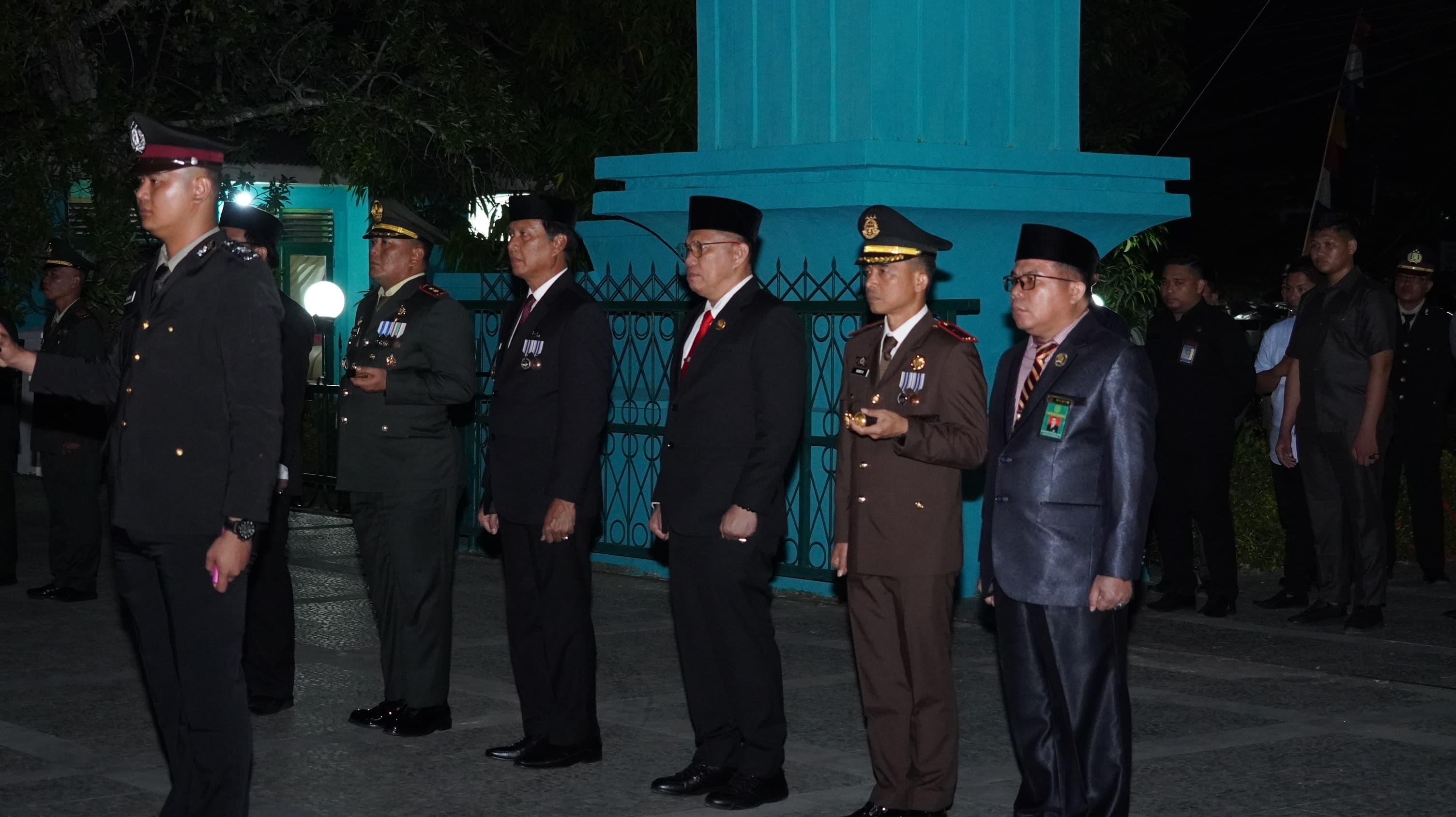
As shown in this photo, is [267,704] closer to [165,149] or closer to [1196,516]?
[165,149]

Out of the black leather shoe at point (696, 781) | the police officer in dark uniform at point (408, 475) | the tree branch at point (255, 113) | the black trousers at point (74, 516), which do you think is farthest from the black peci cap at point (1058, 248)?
the tree branch at point (255, 113)

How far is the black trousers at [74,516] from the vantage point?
35.4ft

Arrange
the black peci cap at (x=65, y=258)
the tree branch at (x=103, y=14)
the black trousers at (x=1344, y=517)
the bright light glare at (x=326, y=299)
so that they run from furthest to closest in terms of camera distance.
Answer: the bright light glare at (x=326, y=299)
the tree branch at (x=103, y=14)
the black peci cap at (x=65, y=258)
the black trousers at (x=1344, y=517)

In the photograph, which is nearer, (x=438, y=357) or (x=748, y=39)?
(x=438, y=357)

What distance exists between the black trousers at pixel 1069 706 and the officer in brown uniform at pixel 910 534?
0.28 meters

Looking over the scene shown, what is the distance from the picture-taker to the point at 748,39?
11.7 meters

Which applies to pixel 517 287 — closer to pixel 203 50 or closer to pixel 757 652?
pixel 203 50

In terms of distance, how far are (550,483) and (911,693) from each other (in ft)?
5.32

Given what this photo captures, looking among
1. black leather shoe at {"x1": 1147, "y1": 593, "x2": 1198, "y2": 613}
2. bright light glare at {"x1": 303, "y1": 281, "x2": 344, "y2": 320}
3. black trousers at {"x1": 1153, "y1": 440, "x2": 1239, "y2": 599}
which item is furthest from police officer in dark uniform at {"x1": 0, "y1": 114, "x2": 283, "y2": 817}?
bright light glare at {"x1": 303, "y1": 281, "x2": 344, "y2": 320}

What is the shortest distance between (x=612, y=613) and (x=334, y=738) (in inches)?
131

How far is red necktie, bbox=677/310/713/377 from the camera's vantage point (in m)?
6.46

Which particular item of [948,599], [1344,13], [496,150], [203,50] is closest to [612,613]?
[948,599]

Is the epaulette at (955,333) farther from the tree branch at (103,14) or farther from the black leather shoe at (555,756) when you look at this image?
the tree branch at (103,14)

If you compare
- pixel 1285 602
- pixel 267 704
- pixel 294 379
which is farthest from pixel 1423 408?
pixel 267 704
